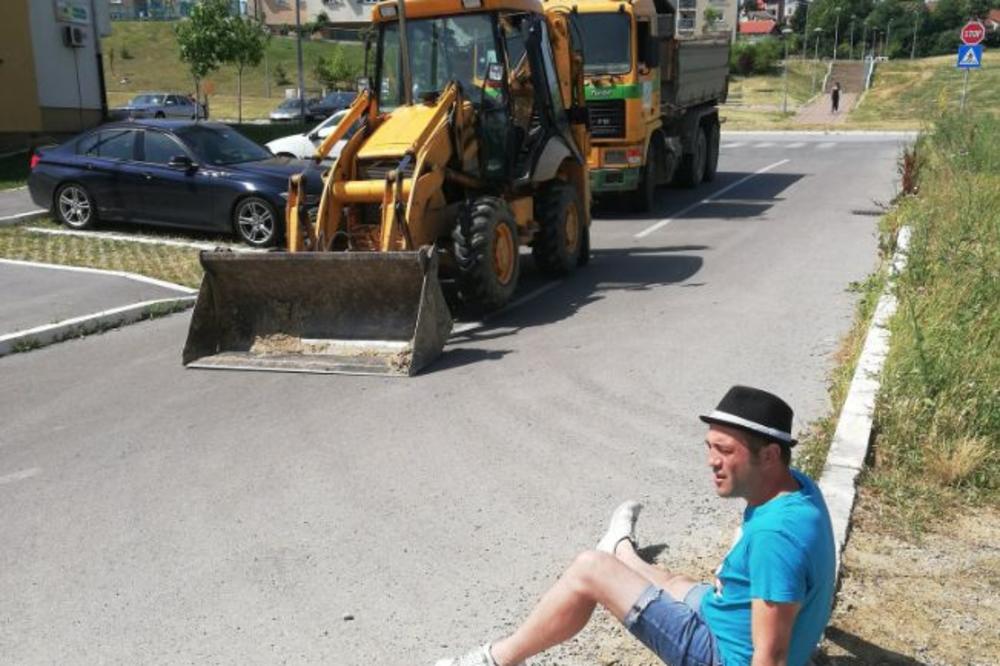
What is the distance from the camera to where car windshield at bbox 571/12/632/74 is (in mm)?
14852

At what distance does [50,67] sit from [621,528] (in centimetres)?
2902

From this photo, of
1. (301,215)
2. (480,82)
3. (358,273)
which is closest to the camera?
(358,273)

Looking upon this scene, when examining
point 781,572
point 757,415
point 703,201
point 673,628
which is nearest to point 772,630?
point 781,572

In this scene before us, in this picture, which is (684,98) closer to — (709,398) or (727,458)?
(709,398)

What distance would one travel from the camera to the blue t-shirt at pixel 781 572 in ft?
8.86

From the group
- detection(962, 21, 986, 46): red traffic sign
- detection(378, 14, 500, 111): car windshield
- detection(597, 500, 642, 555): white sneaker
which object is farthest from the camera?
detection(962, 21, 986, 46): red traffic sign

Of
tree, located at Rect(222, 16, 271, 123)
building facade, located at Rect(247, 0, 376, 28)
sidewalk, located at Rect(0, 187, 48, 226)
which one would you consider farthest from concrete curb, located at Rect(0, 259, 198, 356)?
building facade, located at Rect(247, 0, 376, 28)

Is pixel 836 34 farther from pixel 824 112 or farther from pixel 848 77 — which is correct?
pixel 824 112

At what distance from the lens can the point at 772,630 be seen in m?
2.68

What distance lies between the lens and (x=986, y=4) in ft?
413

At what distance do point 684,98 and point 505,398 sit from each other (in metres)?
12.5

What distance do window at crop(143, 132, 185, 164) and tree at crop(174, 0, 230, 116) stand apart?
33.4 m

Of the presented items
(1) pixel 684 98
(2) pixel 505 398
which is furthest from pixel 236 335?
(1) pixel 684 98

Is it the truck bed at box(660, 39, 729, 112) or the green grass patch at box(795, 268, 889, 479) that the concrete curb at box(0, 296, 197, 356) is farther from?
the truck bed at box(660, 39, 729, 112)
